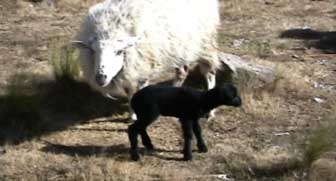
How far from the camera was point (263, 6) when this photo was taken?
13.6 meters

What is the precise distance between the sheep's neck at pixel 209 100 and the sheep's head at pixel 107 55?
0.95 m

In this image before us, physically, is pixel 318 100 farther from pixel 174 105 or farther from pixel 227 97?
pixel 174 105

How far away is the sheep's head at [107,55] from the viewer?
696 centimetres

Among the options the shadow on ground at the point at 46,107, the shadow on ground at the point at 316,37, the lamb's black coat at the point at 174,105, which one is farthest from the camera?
the shadow on ground at the point at 316,37

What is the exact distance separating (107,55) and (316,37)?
17.0 ft

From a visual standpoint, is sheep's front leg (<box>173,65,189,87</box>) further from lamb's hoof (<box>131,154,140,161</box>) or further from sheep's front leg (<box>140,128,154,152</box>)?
lamb's hoof (<box>131,154,140,161</box>)

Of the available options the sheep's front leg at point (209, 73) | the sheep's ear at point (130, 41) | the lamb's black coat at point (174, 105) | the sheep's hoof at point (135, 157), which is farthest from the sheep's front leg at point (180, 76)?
the sheep's hoof at point (135, 157)

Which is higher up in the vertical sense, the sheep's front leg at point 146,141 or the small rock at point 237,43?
the small rock at point 237,43

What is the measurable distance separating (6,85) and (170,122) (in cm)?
195

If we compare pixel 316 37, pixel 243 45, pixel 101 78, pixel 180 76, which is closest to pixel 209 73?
pixel 180 76

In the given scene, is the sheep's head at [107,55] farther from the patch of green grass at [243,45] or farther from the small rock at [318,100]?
the patch of green grass at [243,45]

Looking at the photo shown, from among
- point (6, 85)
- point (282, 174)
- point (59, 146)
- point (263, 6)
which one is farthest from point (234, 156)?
point (263, 6)

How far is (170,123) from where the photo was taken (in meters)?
7.77

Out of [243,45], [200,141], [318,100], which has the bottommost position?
[318,100]
